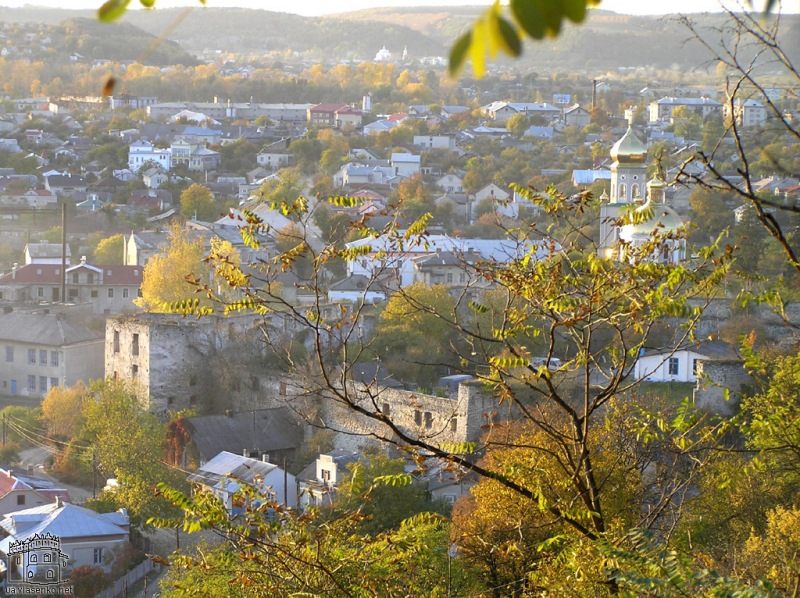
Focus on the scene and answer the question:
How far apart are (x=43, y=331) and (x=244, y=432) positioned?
25.2 feet

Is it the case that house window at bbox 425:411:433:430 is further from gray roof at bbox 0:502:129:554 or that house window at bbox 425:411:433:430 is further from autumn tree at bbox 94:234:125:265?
autumn tree at bbox 94:234:125:265

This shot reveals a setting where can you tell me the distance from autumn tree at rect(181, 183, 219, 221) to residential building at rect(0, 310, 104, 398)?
18259mm

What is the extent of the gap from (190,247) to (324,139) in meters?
30.7

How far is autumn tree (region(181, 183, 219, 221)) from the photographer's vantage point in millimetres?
44844

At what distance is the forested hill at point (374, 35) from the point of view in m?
114

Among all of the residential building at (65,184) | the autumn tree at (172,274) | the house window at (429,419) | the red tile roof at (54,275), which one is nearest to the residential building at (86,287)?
the red tile roof at (54,275)

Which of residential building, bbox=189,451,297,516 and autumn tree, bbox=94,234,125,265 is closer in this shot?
residential building, bbox=189,451,297,516

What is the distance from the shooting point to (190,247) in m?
31.2

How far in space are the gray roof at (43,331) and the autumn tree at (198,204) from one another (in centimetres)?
1754

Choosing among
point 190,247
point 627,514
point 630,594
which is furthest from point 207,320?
point 630,594

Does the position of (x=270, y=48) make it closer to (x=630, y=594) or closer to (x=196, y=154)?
(x=196, y=154)

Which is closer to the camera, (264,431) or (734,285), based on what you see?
(264,431)

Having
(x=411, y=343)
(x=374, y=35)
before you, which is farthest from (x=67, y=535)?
(x=374, y=35)

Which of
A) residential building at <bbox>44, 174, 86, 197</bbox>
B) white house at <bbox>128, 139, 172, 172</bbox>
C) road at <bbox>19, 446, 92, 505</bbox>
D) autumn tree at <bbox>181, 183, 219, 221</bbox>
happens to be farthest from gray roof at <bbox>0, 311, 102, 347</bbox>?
white house at <bbox>128, 139, 172, 172</bbox>
